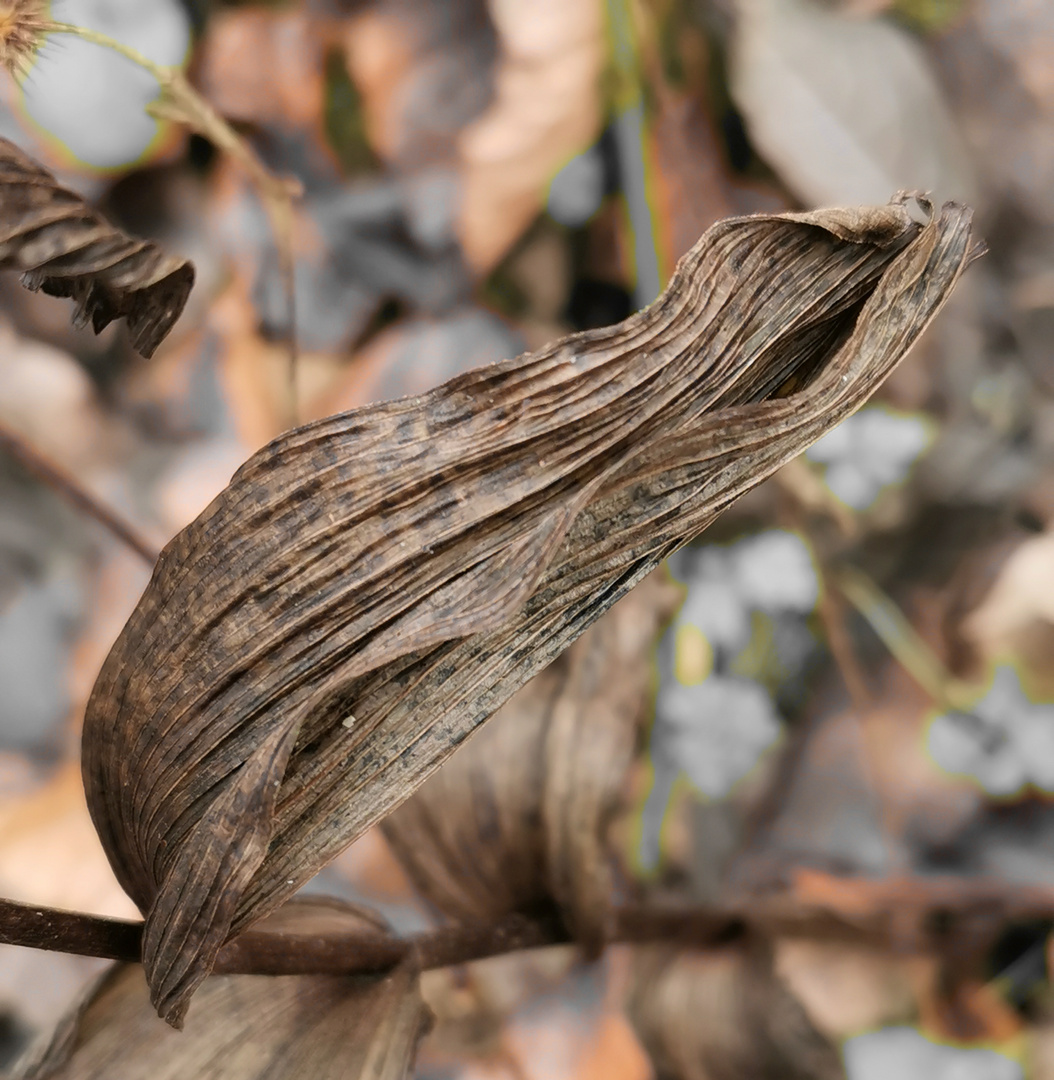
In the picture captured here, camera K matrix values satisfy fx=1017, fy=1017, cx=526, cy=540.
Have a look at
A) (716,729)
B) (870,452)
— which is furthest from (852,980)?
(870,452)

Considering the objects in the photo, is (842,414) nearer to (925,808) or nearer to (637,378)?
(637,378)

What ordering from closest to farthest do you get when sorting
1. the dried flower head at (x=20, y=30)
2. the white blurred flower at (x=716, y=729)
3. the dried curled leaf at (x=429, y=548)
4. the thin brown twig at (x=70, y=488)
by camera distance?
1. the dried curled leaf at (x=429, y=548)
2. the dried flower head at (x=20, y=30)
3. the thin brown twig at (x=70, y=488)
4. the white blurred flower at (x=716, y=729)

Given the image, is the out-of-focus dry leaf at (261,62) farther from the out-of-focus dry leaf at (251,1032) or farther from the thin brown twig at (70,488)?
the out-of-focus dry leaf at (251,1032)

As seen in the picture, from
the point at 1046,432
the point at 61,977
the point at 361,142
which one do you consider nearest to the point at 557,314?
the point at 361,142

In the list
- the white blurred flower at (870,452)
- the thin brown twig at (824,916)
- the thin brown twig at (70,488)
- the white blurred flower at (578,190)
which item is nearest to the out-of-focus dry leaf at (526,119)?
the white blurred flower at (578,190)

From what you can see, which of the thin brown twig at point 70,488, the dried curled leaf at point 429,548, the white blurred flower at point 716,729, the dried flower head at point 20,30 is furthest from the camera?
the white blurred flower at point 716,729

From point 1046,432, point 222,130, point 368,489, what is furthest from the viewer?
point 1046,432

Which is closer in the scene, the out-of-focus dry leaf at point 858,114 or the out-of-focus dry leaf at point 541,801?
the out-of-focus dry leaf at point 541,801
